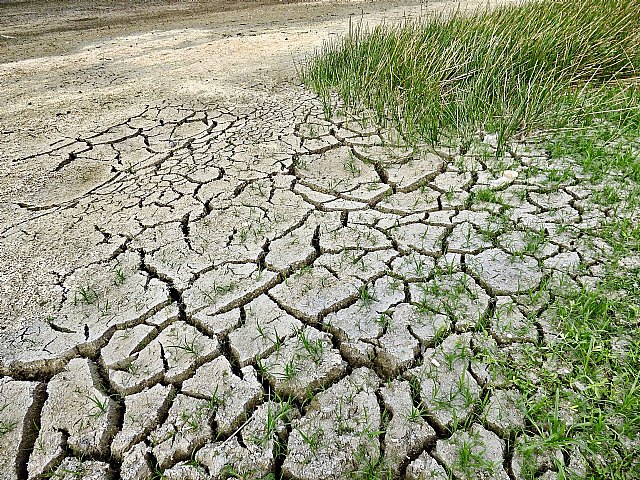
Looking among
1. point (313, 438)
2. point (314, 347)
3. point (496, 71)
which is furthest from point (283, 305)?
point (496, 71)

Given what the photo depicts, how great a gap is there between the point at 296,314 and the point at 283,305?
8 cm

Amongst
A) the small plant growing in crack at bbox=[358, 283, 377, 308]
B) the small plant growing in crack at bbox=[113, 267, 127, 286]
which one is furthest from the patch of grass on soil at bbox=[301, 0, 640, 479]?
the small plant growing in crack at bbox=[113, 267, 127, 286]

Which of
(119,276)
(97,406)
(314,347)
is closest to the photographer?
(97,406)

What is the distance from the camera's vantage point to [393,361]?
1829 mm

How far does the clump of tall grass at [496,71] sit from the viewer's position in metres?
3.43

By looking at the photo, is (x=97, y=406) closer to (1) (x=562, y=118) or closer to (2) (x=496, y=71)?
(1) (x=562, y=118)

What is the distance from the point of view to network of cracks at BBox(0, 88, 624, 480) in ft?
5.16

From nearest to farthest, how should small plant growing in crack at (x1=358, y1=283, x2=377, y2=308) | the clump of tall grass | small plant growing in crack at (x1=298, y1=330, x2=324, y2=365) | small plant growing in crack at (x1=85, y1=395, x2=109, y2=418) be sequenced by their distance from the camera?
small plant growing in crack at (x1=85, y1=395, x2=109, y2=418) → small plant growing in crack at (x1=298, y1=330, x2=324, y2=365) → small plant growing in crack at (x1=358, y1=283, x2=377, y2=308) → the clump of tall grass

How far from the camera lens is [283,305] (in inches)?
83.0

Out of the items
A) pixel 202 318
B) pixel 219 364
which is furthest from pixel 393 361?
pixel 202 318

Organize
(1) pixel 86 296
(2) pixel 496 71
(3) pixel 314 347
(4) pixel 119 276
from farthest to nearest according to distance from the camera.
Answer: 1. (2) pixel 496 71
2. (4) pixel 119 276
3. (1) pixel 86 296
4. (3) pixel 314 347

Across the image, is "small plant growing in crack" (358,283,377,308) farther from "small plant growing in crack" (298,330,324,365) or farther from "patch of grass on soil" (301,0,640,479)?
"patch of grass on soil" (301,0,640,479)

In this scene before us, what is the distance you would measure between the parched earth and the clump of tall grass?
0.31 meters

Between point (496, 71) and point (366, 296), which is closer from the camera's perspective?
point (366, 296)
